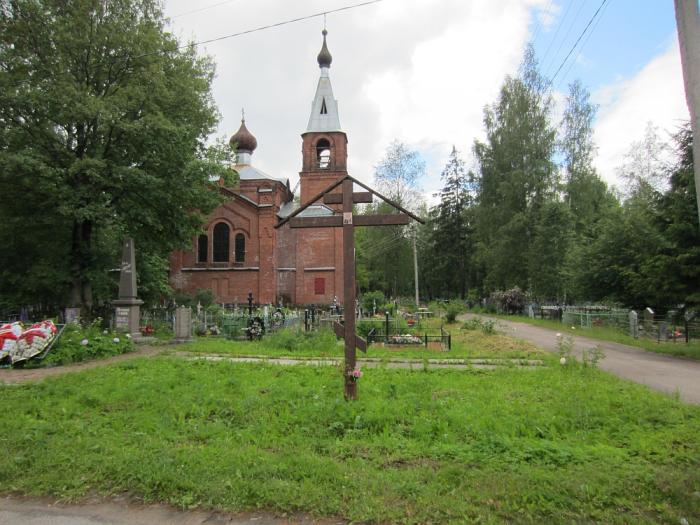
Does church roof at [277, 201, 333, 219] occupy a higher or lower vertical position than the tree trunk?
higher

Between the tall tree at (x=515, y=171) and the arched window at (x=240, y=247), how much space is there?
19.2 m

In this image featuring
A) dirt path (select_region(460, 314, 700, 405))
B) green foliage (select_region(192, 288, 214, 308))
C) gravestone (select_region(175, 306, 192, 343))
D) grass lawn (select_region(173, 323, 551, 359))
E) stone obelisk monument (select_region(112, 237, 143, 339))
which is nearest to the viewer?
dirt path (select_region(460, 314, 700, 405))

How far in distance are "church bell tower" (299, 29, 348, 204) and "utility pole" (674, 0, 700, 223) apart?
1286 inches

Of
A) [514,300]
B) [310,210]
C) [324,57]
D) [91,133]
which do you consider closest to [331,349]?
[91,133]

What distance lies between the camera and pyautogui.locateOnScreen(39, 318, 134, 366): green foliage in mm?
10400

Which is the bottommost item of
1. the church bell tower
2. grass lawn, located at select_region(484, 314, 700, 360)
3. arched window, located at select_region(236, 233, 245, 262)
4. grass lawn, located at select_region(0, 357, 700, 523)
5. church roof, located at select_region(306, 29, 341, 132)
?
grass lawn, located at select_region(484, 314, 700, 360)

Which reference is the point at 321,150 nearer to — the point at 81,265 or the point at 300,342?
the point at 81,265

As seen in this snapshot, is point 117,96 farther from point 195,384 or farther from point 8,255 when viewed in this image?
point 195,384

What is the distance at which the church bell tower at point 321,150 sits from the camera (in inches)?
1433

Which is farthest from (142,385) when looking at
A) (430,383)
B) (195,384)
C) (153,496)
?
(430,383)

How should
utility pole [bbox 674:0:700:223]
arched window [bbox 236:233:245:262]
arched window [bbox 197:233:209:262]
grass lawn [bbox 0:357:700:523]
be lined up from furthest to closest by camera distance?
arched window [bbox 197:233:209:262] < arched window [bbox 236:233:245:262] < utility pole [bbox 674:0:700:223] < grass lawn [bbox 0:357:700:523]

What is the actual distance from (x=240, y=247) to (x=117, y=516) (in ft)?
99.7

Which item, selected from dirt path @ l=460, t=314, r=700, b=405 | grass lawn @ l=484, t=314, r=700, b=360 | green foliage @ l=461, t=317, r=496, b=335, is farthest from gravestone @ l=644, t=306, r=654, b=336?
green foliage @ l=461, t=317, r=496, b=335

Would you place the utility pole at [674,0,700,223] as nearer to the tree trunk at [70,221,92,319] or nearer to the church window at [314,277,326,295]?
the tree trunk at [70,221,92,319]
